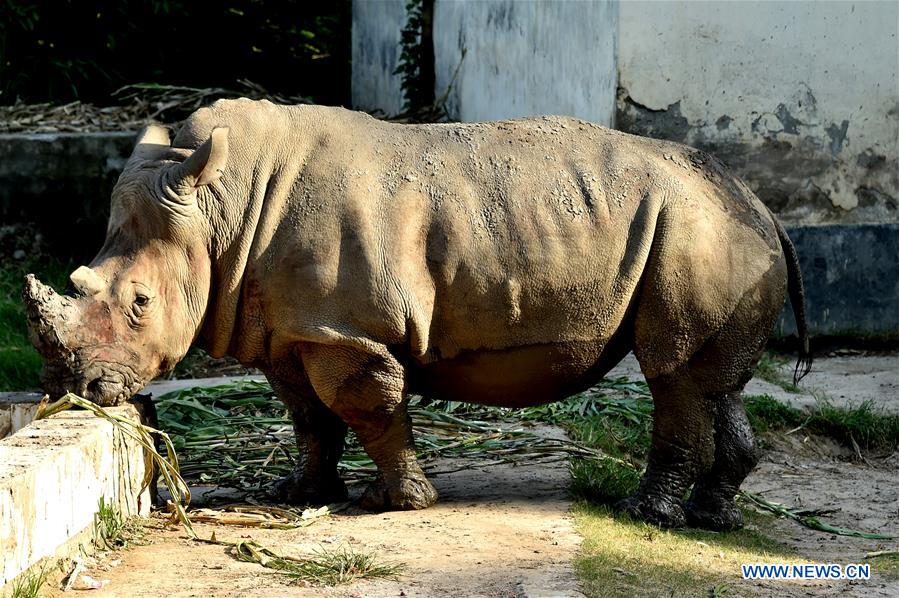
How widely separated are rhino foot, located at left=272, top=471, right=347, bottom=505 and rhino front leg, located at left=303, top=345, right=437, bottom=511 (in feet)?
0.75

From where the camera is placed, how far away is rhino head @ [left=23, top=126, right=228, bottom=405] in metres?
5.34

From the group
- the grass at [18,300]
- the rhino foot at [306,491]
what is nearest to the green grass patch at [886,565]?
the rhino foot at [306,491]

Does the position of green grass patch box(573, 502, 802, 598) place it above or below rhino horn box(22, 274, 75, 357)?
below

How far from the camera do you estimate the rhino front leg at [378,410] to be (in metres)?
5.55

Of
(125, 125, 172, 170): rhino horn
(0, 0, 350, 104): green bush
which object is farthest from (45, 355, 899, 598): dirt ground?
(0, 0, 350, 104): green bush

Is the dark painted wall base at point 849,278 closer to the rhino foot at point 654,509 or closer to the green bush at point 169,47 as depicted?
the rhino foot at point 654,509

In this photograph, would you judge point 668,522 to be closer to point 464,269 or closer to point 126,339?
point 464,269

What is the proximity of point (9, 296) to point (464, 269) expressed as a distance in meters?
5.88

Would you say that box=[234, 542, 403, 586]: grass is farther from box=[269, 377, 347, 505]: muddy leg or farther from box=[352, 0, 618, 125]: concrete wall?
box=[352, 0, 618, 125]: concrete wall

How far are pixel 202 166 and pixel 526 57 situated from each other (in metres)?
5.63

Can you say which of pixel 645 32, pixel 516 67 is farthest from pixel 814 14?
pixel 516 67

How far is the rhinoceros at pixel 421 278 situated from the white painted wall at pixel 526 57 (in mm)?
3356

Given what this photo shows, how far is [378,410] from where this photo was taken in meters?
5.68

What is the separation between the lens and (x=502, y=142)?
587cm
